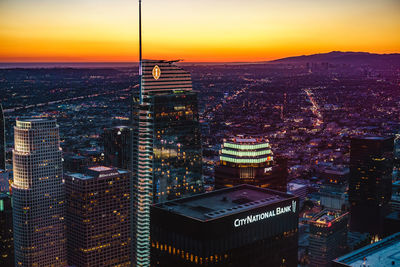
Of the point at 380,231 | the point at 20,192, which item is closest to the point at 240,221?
the point at 20,192

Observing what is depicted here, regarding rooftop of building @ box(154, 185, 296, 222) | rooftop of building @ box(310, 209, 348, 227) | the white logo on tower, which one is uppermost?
the white logo on tower

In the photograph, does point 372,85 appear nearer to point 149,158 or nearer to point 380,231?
point 380,231

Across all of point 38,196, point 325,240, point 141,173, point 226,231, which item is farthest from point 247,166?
point 226,231

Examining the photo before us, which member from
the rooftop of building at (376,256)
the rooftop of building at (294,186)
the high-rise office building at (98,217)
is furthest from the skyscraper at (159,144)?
the rooftop of building at (294,186)

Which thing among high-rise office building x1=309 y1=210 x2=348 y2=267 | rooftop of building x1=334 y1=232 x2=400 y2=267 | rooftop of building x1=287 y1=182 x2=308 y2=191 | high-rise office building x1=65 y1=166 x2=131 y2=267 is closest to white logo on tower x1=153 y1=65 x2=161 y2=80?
high-rise office building x1=65 y1=166 x2=131 y2=267

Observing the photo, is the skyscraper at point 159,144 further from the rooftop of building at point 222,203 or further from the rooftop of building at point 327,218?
the rooftop of building at point 222,203

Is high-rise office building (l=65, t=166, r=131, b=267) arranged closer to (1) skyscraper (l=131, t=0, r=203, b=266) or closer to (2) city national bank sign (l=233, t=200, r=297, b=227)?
(1) skyscraper (l=131, t=0, r=203, b=266)

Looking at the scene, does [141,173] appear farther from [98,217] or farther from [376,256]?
[376,256]
